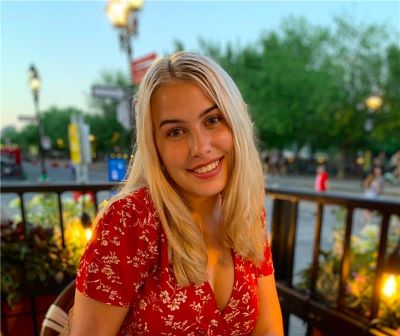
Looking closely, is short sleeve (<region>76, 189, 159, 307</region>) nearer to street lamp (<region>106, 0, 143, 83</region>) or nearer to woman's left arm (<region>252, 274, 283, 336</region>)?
woman's left arm (<region>252, 274, 283, 336</region>)

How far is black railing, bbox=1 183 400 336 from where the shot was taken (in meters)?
2.01

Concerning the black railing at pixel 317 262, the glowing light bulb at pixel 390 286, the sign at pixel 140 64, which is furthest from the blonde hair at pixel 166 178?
the sign at pixel 140 64

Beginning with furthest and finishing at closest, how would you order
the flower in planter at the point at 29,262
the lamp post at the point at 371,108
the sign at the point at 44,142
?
the lamp post at the point at 371,108, the sign at the point at 44,142, the flower in planter at the point at 29,262

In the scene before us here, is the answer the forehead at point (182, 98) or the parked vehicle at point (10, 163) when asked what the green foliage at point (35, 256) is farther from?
the parked vehicle at point (10, 163)

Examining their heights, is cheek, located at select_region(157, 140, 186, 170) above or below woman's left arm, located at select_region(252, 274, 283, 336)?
above

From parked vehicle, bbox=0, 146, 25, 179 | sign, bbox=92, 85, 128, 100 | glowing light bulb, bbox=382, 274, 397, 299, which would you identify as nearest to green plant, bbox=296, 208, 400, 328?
glowing light bulb, bbox=382, 274, 397, 299

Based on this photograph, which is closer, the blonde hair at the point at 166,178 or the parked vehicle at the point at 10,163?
the blonde hair at the point at 166,178

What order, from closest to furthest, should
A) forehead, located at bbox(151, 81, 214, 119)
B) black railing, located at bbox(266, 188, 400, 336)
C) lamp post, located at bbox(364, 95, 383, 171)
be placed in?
forehead, located at bbox(151, 81, 214, 119) < black railing, located at bbox(266, 188, 400, 336) < lamp post, located at bbox(364, 95, 383, 171)

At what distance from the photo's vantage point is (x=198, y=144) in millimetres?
1079

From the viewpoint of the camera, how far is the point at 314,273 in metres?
2.42

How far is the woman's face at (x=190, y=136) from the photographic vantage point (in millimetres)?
1067

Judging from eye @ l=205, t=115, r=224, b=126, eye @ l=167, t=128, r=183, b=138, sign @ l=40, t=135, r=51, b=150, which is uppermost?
eye @ l=205, t=115, r=224, b=126

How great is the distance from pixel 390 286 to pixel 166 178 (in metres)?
1.65

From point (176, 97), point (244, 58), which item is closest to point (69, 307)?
point (176, 97)
